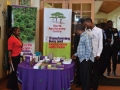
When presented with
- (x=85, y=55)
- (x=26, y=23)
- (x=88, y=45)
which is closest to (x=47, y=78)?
(x=85, y=55)

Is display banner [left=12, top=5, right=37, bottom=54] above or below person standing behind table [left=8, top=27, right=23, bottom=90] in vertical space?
above

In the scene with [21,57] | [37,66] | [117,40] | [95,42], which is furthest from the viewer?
[117,40]

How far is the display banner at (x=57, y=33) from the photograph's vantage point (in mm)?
4941

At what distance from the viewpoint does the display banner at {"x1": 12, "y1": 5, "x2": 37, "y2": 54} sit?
16.2 ft

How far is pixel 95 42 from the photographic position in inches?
146

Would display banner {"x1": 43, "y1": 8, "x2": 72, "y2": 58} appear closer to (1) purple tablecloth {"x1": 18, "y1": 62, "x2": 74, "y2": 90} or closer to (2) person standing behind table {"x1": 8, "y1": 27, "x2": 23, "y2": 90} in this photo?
(2) person standing behind table {"x1": 8, "y1": 27, "x2": 23, "y2": 90}

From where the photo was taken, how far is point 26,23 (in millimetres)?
5051

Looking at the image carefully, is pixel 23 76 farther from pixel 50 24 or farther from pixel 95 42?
pixel 50 24

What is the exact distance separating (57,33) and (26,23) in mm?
835

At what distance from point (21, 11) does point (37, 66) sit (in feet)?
7.48

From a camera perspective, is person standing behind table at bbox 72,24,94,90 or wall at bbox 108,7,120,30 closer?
person standing behind table at bbox 72,24,94,90

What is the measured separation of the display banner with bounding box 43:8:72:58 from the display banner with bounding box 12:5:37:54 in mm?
370

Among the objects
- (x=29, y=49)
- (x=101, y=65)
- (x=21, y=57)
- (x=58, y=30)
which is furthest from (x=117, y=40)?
(x=21, y=57)

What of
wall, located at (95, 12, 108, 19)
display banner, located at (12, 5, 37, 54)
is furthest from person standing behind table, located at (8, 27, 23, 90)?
wall, located at (95, 12, 108, 19)
